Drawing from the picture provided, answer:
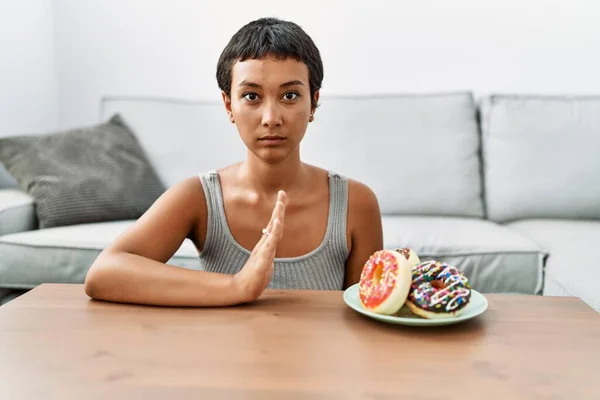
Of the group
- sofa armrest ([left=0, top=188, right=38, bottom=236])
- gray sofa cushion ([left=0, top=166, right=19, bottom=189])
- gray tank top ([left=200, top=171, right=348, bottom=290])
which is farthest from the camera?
gray sofa cushion ([left=0, top=166, right=19, bottom=189])

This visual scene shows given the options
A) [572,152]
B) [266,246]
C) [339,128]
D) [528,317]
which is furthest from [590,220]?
[266,246]

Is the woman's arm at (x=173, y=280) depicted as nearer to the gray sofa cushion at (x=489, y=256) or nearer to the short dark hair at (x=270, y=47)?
the short dark hair at (x=270, y=47)

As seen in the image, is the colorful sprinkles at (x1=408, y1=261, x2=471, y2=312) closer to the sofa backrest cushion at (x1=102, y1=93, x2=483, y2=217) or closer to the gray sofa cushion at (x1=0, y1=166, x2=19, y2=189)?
the sofa backrest cushion at (x1=102, y1=93, x2=483, y2=217)

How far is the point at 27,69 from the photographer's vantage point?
2777 mm

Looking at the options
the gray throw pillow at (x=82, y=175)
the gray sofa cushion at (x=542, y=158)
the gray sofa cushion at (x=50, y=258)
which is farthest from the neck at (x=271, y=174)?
the gray sofa cushion at (x=542, y=158)

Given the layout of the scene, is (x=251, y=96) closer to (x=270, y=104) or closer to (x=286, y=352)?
(x=270, y=104)

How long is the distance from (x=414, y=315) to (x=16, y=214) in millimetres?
1539

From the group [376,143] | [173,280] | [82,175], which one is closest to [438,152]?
[376,143]

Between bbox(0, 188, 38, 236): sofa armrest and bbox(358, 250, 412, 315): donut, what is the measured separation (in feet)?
4.72

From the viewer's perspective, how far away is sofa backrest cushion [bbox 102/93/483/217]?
2344 millimetres

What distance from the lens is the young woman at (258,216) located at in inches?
38.9

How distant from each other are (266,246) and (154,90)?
2064 mm

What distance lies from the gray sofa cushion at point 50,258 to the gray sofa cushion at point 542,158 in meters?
1.24

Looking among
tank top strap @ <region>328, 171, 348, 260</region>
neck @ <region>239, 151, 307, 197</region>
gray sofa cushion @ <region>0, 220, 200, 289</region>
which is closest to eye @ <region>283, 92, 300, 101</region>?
neck @ <region>239, 151, 307, 197</region>
